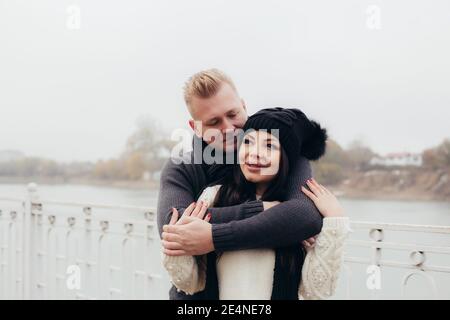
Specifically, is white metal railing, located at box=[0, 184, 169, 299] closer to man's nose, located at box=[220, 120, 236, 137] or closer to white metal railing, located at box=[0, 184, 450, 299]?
white metal railing, located at box=[0, 184, 450, 299]

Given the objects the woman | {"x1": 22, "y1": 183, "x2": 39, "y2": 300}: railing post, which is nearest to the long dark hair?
the woman

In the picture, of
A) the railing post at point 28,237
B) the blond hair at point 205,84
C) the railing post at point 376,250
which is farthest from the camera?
the railing post at point 28,237

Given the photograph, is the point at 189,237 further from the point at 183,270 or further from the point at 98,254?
the point at 98,254

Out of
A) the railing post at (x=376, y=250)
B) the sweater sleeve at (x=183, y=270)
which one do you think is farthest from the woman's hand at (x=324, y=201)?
the railing post at (x=376, y=250)

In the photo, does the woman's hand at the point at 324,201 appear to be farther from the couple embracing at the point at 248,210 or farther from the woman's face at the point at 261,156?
the woman's face at the point at 261,156

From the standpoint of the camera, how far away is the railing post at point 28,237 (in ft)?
10.3

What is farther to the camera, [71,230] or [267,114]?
[71,230]

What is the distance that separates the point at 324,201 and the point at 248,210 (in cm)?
→ 20

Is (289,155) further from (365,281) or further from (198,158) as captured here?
(365,281)

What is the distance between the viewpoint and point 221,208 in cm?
126

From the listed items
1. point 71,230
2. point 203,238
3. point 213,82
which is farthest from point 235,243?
point 71,230

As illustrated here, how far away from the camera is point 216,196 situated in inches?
51.5

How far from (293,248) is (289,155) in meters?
0.24
